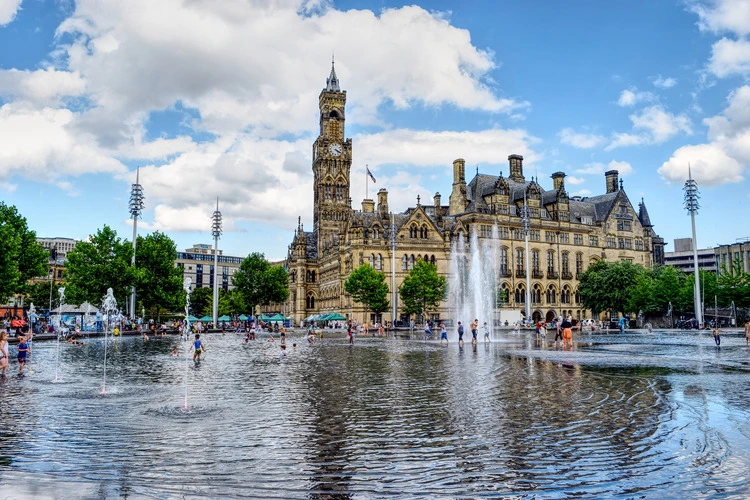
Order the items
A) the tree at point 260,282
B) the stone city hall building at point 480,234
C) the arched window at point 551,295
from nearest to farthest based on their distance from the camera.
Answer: the stone city hall building at point 480,234 < the arched window at point 551,295 < the tree at point 260,282

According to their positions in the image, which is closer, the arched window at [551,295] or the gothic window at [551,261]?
the arched window at [551,295]

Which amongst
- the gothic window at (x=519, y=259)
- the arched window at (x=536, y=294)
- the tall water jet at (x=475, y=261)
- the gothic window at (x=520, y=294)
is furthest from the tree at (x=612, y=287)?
the tall water jet at (x=475, y=261)

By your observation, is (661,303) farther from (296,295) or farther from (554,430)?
(554,430)

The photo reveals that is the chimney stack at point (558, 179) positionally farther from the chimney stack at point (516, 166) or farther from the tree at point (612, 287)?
the tree at point (612, 287)

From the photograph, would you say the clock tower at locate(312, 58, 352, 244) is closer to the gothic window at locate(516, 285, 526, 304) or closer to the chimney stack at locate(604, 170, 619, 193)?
the gothic window at locate(516, 285, 526, 304)

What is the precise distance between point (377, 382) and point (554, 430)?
902cm

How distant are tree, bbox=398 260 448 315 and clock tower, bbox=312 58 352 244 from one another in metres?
34.2

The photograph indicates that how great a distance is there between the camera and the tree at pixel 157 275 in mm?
76188

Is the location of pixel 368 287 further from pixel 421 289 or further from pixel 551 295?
pixel 551 295

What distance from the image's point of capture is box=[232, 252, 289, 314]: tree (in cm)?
11231

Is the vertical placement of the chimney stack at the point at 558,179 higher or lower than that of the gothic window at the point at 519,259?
higher

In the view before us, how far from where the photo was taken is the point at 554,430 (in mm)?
11805

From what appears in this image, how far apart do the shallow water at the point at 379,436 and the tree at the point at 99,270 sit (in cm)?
5123

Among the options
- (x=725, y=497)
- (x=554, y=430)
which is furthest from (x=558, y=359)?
(x=725, y=497)
